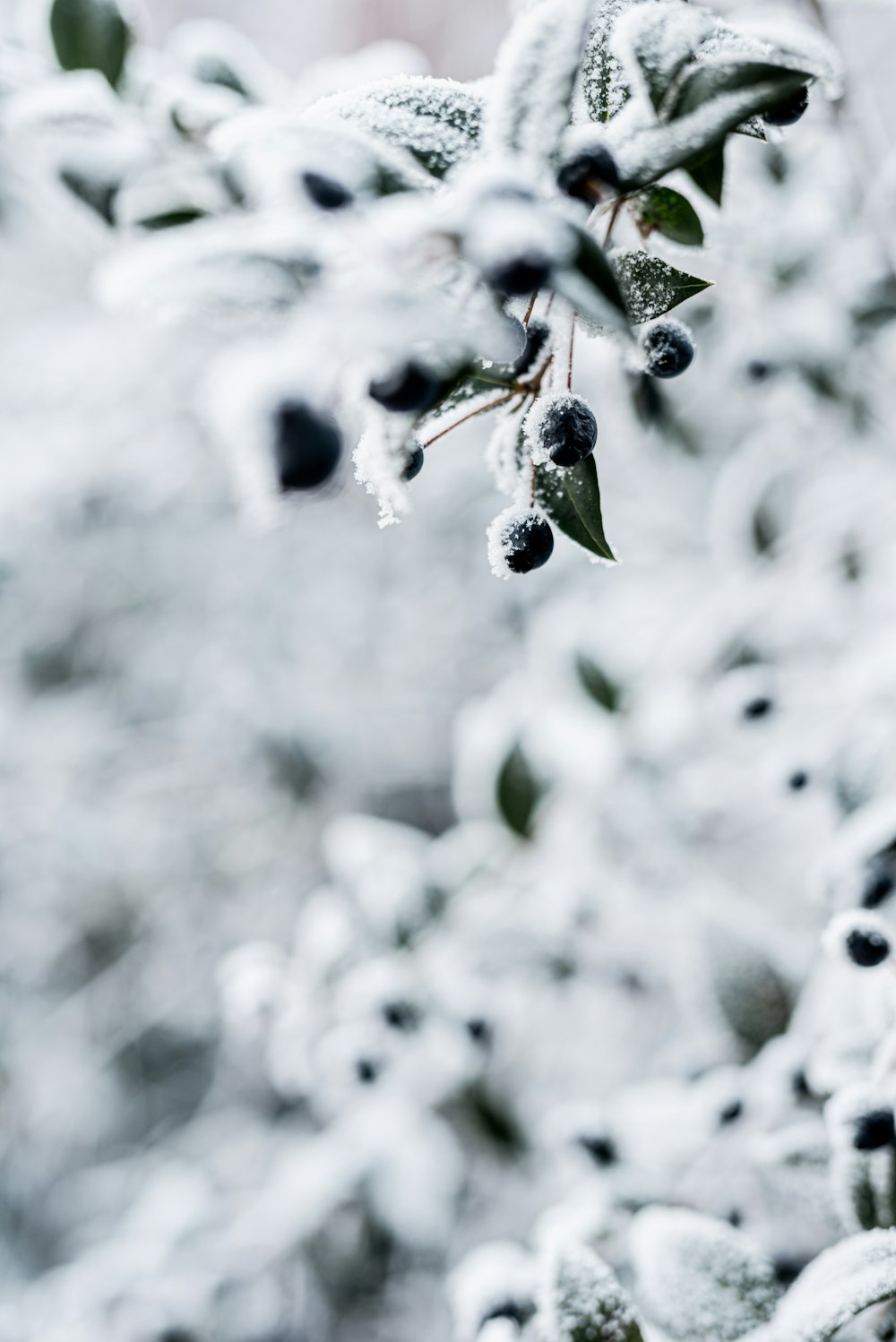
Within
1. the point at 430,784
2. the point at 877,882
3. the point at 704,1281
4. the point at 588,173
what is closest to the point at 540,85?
the point at 588,173

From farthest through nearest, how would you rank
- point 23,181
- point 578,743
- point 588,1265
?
1. point 23,181
2. point 578,743
3. point 588,1265

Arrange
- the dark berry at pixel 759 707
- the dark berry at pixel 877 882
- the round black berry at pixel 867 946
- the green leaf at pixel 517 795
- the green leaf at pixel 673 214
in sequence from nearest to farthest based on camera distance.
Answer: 1. the green leaf at pixel 673 214
2. the round black berry at pixel 867 946
3. the dark berry at pixel 877 882
4. the dark berry at pixel 759 707
5. the green leaf at pixel 517 795

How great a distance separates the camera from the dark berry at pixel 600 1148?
92cm

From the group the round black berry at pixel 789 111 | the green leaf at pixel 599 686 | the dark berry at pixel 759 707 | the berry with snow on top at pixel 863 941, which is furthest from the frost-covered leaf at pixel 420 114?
the green leaf at pixel 599 686

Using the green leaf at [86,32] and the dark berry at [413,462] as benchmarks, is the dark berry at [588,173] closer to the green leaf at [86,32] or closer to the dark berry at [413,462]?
the dark berry at [413,462]

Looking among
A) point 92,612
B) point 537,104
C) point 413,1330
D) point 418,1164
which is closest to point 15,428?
point 92,612

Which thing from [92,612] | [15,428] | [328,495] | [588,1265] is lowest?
[92,612]

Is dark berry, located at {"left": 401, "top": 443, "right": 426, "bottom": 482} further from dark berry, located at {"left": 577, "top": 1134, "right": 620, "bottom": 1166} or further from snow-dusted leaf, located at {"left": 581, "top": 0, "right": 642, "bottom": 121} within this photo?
dark berry, located at {"left": 577, "top": 1134, "right": 620, "bottom": 1166}

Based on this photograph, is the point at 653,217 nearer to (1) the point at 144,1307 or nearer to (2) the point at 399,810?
(1) the point at 144,1307

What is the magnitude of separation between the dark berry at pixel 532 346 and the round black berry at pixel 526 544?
79 mm

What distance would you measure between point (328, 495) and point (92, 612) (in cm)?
245

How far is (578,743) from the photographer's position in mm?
1326

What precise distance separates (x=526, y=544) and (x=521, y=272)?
0.16m

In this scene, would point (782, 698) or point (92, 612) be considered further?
point (92, 612)
